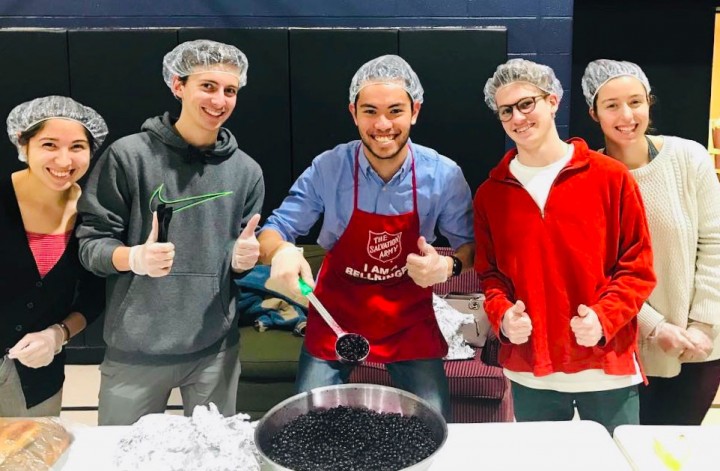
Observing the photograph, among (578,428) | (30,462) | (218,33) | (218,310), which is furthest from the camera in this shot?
(218,33)

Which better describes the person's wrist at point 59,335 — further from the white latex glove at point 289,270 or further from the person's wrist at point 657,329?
the person's wrist at point 657,329

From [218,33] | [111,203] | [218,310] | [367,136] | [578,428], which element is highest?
[218,33]

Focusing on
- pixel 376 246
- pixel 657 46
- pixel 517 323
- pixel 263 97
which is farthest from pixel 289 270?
pixel 657 46

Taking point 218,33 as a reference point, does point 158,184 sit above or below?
below

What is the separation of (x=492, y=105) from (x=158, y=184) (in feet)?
3.47

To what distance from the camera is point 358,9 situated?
12.5 ft

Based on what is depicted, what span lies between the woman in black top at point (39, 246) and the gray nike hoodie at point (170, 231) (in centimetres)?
8

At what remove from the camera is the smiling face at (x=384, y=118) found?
1957 millimetres

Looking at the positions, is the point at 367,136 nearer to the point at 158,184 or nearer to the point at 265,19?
the point at 158,184

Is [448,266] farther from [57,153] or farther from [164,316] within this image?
[57,153]

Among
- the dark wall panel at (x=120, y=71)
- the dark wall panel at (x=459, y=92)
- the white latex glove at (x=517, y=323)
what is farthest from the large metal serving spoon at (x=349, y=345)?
the dark wall panel at (x=120, y=71)

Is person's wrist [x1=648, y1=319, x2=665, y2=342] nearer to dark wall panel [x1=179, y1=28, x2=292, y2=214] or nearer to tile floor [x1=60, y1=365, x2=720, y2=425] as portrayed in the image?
tile floor [x1=60, y1=365, x2=720, y2=425]

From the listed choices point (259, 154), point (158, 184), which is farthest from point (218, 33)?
point (158, 184)

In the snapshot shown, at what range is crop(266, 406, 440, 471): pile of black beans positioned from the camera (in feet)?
4.40
